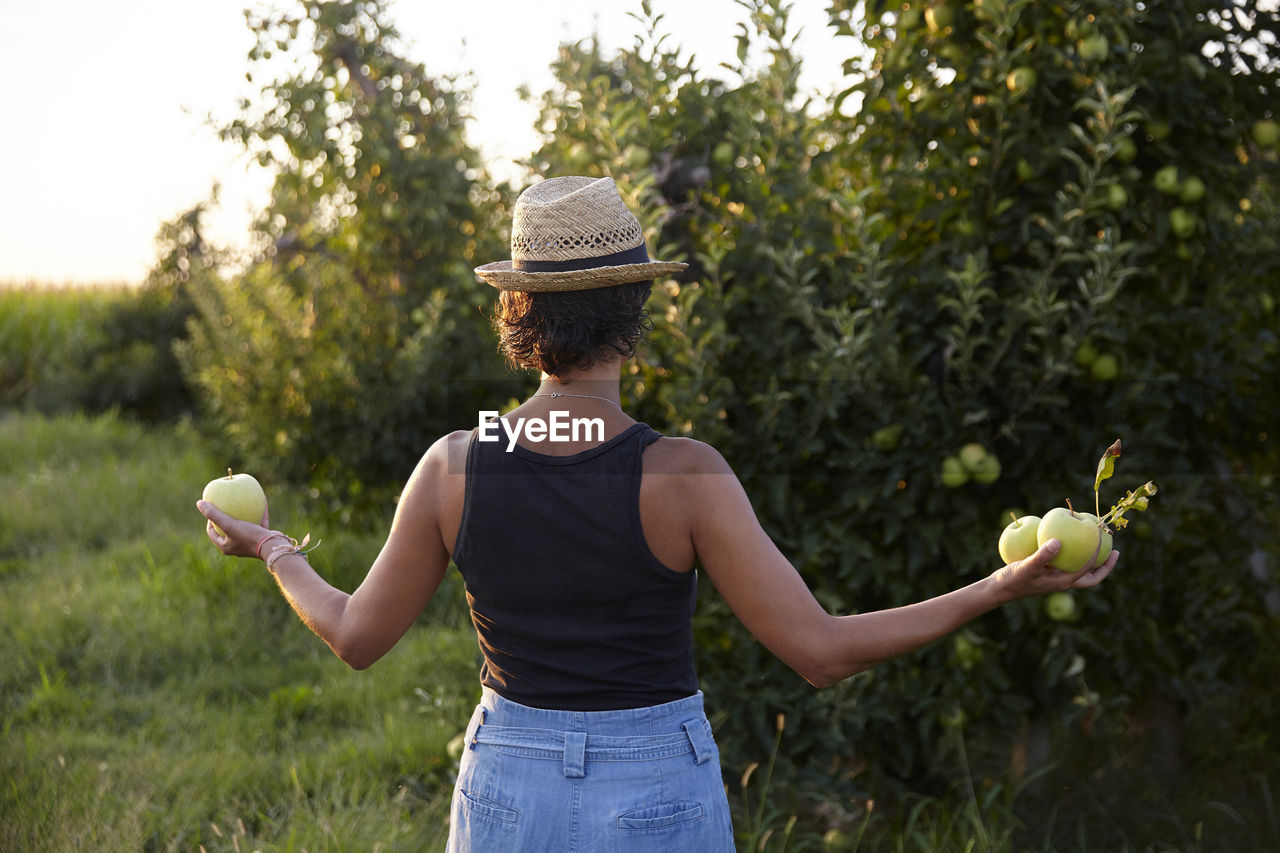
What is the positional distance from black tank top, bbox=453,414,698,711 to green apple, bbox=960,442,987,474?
5.75ft

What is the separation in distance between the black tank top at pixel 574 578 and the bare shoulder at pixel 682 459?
0.8 inches

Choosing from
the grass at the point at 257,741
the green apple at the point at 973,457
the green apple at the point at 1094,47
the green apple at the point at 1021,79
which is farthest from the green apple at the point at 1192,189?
the grass at the point at 257,741

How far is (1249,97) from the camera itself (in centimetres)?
356

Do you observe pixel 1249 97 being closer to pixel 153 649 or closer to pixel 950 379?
pixel 950 379

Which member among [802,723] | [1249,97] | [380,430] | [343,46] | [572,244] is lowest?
[802,723]

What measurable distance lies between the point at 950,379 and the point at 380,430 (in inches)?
139

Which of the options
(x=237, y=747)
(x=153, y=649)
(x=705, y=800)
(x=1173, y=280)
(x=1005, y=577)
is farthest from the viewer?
(x=153, y=649)

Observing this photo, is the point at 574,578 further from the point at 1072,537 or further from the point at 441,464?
the point at 1072,537

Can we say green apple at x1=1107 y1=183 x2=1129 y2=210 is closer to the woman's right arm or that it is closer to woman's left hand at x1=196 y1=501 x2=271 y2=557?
the woman's right arm

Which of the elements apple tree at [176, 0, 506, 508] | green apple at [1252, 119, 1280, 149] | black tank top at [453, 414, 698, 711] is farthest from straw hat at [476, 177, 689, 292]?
apple tree at [176, 0, 506, 508]

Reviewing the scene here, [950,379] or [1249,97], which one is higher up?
[1249,97]

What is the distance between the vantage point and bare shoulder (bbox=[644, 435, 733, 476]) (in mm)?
1647

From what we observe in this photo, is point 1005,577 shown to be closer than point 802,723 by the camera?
Yes

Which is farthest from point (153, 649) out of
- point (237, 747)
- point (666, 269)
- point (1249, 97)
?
point (1249, 97)
